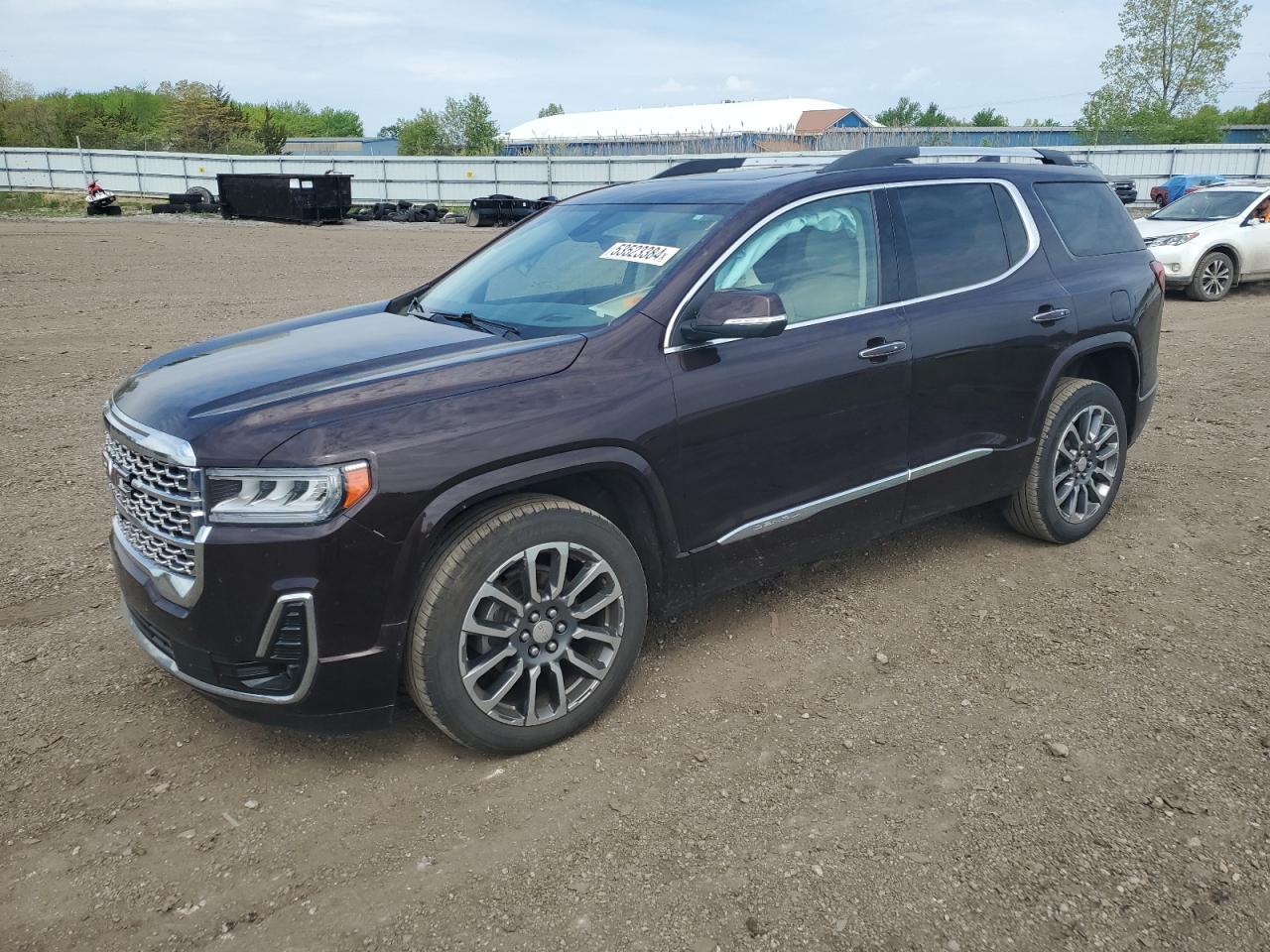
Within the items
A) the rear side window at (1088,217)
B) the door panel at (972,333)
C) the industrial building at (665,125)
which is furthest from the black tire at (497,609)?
the industrial building at (665,125)

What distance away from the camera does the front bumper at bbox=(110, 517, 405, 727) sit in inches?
112

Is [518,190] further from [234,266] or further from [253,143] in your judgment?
[253,143]

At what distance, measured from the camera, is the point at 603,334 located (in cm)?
346

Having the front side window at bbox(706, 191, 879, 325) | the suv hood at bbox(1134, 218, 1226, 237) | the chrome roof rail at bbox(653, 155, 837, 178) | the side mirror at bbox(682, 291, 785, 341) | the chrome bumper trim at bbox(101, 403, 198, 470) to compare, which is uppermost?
the chrome roof rail at bbox(653, 155, 837, 178)

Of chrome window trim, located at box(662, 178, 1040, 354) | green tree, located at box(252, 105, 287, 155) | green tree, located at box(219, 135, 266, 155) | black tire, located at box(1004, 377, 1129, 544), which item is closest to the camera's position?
chrome window trim, located at box(662, 178, 1040, 354)

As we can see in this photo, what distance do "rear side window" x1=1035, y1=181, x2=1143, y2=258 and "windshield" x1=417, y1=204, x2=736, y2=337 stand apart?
6.66 feet

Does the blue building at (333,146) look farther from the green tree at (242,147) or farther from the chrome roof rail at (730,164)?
the chrome roof rail at (730,164)

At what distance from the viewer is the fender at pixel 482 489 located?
2959mm

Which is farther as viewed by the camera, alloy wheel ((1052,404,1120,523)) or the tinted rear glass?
alloy wheel ((1052,404,1120,523))

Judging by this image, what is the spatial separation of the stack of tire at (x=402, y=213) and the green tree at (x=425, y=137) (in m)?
50.7

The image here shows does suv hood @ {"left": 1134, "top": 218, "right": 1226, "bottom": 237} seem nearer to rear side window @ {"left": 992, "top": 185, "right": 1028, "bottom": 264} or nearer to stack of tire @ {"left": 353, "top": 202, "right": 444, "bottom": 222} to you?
rear side window @ {"left": 992, "top": 185, "right": 1028, "bottom": 264}

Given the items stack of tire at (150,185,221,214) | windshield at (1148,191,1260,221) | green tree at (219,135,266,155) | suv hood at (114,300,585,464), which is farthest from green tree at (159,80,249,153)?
suv hood at (114,300,585,464)

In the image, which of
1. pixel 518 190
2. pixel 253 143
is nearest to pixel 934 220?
pixel 518 190

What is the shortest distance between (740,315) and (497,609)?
1284mm
